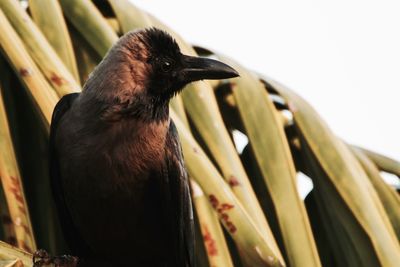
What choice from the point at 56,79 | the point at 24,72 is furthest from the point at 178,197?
the point at 24,72

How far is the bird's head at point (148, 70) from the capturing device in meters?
3.24

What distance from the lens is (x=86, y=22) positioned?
10.1 feet

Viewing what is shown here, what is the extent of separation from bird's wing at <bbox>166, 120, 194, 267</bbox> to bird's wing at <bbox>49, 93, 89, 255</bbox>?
0.43 m

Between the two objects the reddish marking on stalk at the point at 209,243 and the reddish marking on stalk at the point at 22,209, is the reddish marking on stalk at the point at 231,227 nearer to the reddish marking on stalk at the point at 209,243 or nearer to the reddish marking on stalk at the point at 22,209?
the reddish marking on stalk at the point at 209,243

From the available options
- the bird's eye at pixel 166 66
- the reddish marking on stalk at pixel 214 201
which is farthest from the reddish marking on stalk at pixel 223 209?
the bird's eye at pixel 166 66

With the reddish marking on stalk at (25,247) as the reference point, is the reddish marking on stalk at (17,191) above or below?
above

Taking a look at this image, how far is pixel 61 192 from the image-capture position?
124 inches

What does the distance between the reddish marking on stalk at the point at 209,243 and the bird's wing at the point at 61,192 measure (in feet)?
3.32

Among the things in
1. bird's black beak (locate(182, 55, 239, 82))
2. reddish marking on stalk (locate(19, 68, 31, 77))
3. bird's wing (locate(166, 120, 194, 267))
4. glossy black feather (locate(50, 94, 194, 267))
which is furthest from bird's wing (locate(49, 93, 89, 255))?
reddish marking on stalk (locate(19, 68, 31, 77))

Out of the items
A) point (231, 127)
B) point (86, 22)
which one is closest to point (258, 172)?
point (231, 127)

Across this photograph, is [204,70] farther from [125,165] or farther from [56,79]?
[56,79]

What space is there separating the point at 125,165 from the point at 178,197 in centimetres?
31

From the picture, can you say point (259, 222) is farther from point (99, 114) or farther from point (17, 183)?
point (99, 114)

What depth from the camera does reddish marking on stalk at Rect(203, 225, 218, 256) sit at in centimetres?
218
